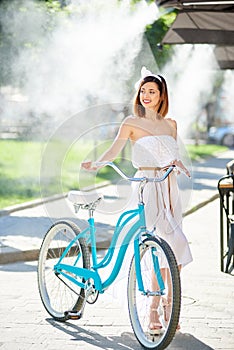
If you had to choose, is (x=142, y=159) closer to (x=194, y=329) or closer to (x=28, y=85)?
(x=194, y=329)

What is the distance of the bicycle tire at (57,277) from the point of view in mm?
6035

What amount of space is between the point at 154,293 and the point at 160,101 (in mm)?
1229

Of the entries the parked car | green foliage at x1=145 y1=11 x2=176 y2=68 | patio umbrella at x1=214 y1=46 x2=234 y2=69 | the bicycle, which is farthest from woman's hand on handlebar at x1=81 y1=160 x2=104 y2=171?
the parked car

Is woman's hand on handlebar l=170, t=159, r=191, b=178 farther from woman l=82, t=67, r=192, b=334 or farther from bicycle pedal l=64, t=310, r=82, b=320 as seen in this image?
bicycle pedal l=64, t=310, r=82, b=320

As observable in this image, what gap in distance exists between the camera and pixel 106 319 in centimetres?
612

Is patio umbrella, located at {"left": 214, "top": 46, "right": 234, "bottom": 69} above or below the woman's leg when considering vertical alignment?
above

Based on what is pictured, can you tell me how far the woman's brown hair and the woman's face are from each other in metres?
0.02

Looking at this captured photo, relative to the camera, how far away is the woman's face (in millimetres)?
5840

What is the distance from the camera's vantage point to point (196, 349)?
17.6ft

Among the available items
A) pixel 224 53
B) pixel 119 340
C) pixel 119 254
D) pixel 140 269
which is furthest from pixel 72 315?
pixel 224 53

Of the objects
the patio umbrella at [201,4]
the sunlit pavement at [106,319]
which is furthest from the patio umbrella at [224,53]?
the sunlit pavement at [106,319]

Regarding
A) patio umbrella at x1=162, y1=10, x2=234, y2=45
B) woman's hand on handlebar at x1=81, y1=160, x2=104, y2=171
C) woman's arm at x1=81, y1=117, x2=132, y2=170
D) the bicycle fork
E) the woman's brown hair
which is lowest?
the bicycle fork

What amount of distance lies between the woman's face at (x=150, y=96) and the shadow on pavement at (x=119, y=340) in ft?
Result: 4.52

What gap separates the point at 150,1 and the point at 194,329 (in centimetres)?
1288
